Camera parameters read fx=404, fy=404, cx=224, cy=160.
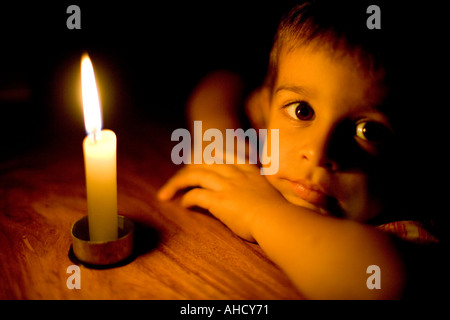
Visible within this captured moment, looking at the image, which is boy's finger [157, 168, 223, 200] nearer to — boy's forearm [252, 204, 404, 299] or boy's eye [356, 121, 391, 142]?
boy's forearm [252, 204, 404, 299]

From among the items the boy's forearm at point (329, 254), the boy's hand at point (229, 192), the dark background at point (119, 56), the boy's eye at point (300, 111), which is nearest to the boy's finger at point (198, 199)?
the boy's hand at point (229, 192)

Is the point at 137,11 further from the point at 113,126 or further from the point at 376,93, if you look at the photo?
the point at 376,93

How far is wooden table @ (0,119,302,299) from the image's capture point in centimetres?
57

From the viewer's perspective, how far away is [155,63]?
140 cm

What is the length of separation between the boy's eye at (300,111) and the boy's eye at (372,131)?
0.10 metres

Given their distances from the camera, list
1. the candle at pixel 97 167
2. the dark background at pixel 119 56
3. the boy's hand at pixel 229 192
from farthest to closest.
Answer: the dark background at pixel 119 56 < the boy's hand at pixel 229 192 < the candle at pixel 97 167

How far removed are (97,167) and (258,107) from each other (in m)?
0.67

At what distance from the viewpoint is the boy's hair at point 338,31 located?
2.37 ft

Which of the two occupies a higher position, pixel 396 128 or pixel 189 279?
pixel 396 128

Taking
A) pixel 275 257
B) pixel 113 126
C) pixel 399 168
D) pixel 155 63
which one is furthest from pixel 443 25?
pixel 155 63

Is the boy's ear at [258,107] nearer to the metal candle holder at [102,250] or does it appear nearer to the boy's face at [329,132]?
the boy's face at [329,132]

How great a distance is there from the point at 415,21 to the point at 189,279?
0.60 metres

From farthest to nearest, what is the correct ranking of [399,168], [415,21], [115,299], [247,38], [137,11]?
[247,38] < [137,11] < [399,168] < [415,21] < [115,299]

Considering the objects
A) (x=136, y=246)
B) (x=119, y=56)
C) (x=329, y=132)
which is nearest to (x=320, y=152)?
(x=329, y=132)
